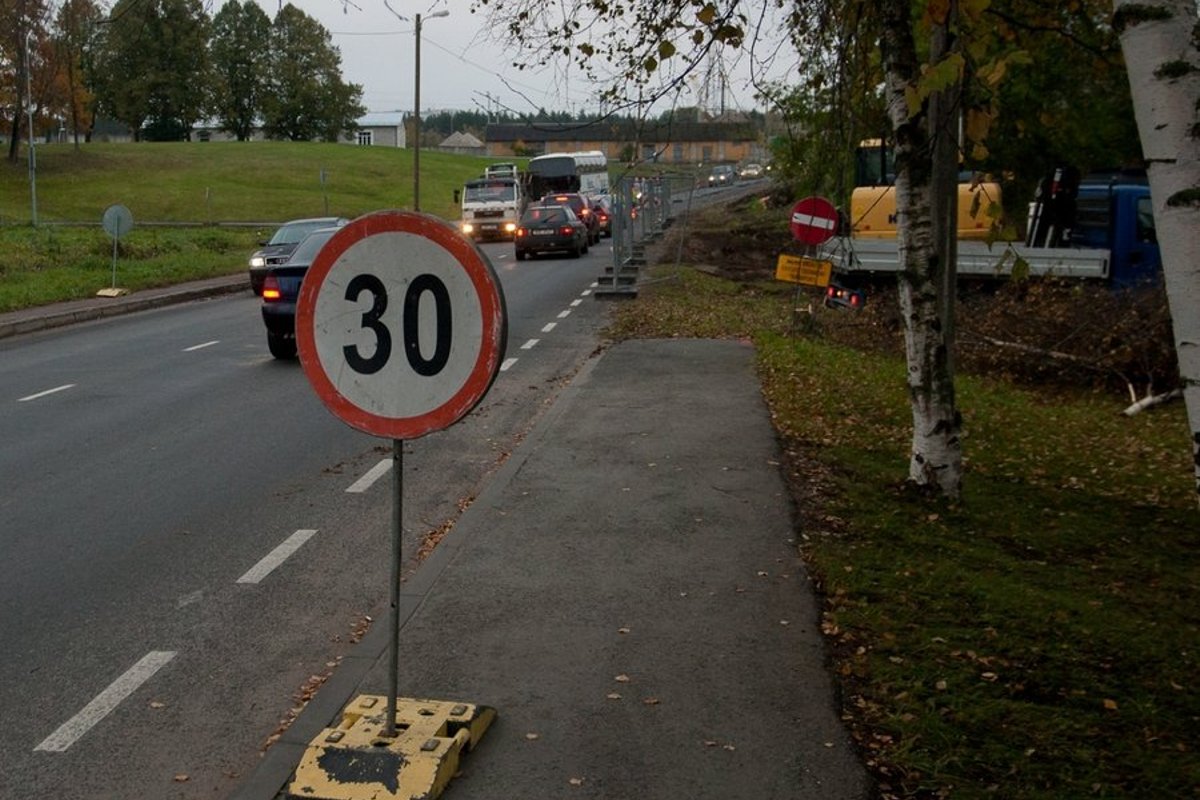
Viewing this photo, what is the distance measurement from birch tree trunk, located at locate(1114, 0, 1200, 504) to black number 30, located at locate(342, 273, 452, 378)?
2.29m

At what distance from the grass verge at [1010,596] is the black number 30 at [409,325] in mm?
2114

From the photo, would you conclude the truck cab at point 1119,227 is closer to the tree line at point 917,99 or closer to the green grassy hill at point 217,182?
the tree line at point 917,99

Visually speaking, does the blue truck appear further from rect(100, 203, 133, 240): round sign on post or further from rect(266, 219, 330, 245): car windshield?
rect(100, 203, 133, 240): round sign on post

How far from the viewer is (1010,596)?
6.65 meters

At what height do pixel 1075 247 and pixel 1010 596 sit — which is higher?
pixel 1075 247

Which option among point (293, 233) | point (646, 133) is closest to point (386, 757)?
point (646, 133)

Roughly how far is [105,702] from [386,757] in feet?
5.76

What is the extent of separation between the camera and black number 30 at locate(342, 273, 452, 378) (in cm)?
453

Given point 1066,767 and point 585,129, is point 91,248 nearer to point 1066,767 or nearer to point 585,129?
point 585,129

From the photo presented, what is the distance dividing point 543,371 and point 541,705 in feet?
36.7

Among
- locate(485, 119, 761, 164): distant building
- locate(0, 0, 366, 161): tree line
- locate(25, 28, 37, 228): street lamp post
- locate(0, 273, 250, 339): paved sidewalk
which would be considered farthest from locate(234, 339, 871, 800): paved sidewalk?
locate(0, 273, 250, 339): paved sidewalk

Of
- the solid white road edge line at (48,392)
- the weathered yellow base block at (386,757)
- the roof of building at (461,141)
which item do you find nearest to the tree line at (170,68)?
the solid white road edge line at (48,392)

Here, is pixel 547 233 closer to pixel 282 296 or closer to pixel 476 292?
pixel 282 296

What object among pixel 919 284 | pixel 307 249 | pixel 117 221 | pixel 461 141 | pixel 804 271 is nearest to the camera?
pixel 919 284
